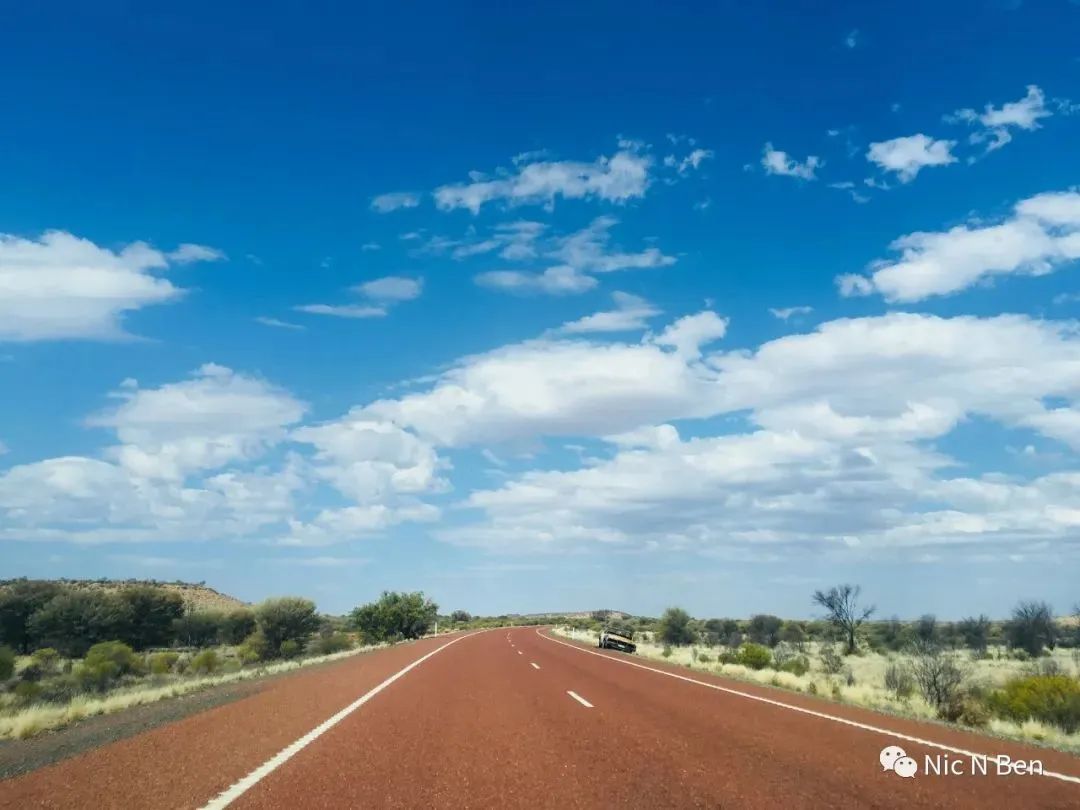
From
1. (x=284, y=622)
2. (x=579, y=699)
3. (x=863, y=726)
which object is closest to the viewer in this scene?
(x=863, y=726)

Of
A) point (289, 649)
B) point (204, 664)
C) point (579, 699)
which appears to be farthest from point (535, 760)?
point (289, 649)

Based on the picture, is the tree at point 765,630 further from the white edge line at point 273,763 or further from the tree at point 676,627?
the white edge line at point 273,763

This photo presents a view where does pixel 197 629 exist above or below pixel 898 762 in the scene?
below

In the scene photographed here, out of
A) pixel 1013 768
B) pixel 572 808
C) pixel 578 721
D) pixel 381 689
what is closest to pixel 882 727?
pixel 1013 768

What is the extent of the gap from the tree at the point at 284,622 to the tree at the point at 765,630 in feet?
98.8

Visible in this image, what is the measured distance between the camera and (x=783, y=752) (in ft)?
31.9

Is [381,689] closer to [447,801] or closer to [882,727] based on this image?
[882,727]

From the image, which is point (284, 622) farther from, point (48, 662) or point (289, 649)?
point (48, 662)

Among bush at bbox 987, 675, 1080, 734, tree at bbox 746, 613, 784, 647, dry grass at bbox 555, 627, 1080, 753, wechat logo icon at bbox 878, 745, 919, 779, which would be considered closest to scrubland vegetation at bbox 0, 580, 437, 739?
wechat logo icon at bbox 878, 745, 919, 779

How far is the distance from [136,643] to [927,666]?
49809 mm

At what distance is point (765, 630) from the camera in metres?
61.5

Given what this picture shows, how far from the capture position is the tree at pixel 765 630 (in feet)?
184

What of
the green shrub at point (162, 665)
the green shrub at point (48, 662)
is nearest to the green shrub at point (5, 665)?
the green shrub at point (48, 662)

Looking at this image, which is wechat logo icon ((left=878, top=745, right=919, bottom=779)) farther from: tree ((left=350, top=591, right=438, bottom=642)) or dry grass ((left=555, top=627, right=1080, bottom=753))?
tree ((left=350, top=591, right=438, bottom=642))
